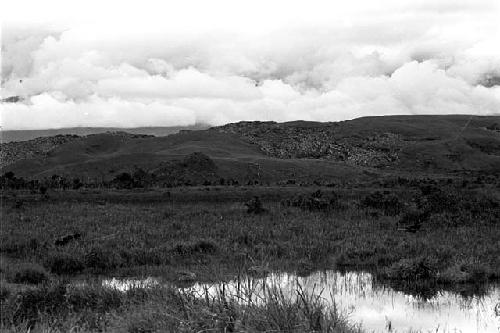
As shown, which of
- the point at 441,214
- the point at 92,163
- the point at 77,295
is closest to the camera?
the point at 77,295

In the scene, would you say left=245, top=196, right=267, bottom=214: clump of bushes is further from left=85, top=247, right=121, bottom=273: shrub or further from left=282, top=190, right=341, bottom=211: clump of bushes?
left=85, top=247, right=121, bottom=273: shrub

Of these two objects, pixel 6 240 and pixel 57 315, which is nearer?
pixel 57 315

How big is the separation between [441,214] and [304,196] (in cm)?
836

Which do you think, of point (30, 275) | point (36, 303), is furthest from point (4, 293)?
point (30, 275)

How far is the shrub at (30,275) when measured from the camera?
1677 cm

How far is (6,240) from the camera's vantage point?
2230 centimetres

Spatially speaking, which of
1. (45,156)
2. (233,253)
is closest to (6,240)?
(233,253)

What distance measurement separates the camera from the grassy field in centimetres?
1057

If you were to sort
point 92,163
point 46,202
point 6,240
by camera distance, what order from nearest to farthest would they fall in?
point 6,240 < point 46,202 < point 92,163

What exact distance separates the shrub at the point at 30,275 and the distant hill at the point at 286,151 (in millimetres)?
37092

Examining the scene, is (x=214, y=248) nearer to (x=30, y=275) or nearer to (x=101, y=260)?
(x=101, y=260)

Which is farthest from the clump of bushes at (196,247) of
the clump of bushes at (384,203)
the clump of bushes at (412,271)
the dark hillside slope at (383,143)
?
the dark hillside slope at (383,143)

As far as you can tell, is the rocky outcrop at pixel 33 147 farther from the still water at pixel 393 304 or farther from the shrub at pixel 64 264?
the still water at pixel 393 304

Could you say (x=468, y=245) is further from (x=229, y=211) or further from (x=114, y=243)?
(x=114, y=243)
